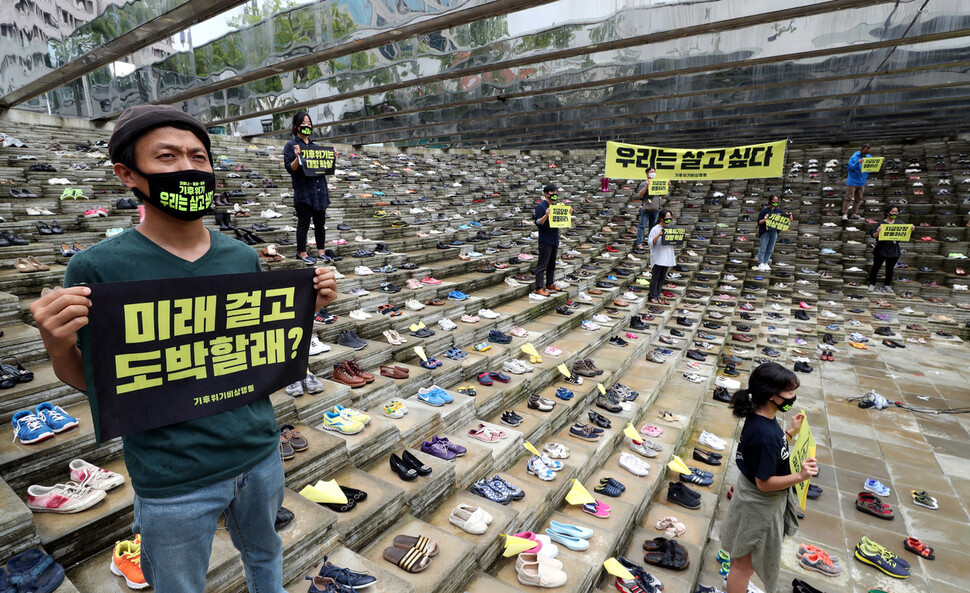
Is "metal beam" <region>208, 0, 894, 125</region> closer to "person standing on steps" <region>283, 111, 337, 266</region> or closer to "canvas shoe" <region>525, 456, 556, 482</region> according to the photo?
"person standing on steps" <region>283, 111, 337, 266</region>

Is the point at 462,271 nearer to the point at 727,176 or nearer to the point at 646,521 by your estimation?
the point at 646,521

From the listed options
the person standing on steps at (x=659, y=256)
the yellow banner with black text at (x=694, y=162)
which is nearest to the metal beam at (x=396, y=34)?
the person standing on steps at (x=659, y=256)

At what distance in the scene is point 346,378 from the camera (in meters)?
4.27

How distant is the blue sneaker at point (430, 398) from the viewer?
4492mm

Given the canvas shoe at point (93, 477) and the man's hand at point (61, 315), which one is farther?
the canvas shoe at point (93, 477)

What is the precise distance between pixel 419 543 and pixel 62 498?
6.61 ft

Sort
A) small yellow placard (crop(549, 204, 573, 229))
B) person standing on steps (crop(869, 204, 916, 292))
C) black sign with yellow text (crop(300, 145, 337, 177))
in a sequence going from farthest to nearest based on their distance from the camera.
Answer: person standing on steps (crop(869, 204, 916, 292)) < small yellow placard (crop(549, 204, 573, 229)) < black sign with yellow text (crop(300, 145, 337, 177))

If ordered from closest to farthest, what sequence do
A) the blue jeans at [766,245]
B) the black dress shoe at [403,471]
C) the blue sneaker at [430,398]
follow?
1. the black dress shoe at [403,471]
2. the blue sneaker at [430,398]
3. the blue jeans at [766,245]

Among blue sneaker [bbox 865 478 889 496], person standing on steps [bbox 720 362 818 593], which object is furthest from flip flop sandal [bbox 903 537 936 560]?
person standing on steps [bbox 720 362 818 593]

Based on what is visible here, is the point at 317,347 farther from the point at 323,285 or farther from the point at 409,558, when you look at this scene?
the point at 323,285

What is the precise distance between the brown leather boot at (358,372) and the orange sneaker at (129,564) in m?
2.29

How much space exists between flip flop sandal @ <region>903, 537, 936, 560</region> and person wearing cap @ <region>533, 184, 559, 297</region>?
577 centimetres

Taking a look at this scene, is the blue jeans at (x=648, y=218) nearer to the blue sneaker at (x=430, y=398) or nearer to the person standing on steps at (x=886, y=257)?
the person standing on steps at (x=886, y=257)

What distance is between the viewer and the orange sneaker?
79.8 inches
